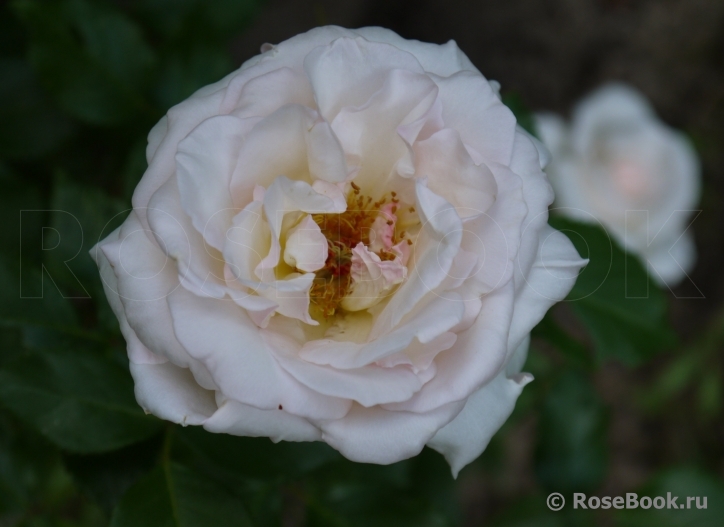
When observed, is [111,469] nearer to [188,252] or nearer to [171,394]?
[171,394]

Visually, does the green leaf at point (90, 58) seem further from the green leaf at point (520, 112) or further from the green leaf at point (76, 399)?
the green leaf at point (520, 112)

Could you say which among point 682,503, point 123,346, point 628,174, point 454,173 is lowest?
point 682,503

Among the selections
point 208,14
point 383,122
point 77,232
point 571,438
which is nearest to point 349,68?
point 383,122

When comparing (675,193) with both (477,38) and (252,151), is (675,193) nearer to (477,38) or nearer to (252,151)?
(477,38)

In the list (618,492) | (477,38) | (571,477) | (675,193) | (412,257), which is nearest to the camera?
(412,257)

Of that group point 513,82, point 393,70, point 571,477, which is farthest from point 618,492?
point 393,70

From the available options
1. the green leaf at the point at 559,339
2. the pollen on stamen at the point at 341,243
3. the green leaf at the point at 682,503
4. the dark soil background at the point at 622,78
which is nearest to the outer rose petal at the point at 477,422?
the pollen on stamen at the point at 341,243

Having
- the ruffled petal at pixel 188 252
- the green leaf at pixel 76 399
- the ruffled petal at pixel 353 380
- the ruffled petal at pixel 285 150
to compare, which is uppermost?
the ruffled petal at pixel 285 150
